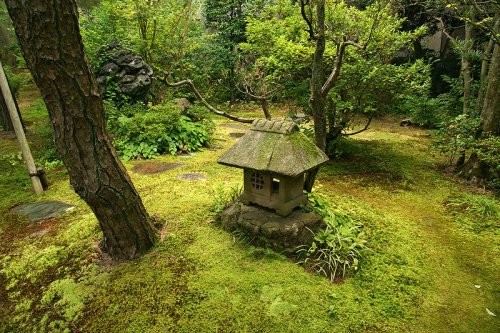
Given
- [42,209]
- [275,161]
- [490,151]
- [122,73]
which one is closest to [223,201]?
[275,161]

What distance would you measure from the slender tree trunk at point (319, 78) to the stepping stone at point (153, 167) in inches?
175

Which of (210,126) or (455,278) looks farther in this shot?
(210,126)

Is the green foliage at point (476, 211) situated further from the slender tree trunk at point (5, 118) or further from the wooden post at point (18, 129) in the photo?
the slender tree trunk at point (5, 118)

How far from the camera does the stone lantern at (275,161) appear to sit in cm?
393

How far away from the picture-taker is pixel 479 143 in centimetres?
619

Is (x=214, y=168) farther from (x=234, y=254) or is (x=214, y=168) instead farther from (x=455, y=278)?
(x=455, y=278)

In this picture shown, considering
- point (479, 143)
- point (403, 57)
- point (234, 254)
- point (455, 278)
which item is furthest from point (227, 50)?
point (455, 278)

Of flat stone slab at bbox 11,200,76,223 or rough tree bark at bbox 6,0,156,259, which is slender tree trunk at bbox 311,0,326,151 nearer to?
rough tree bark at bbox 6,0,156,259

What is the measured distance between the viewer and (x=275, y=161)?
3.95 meters

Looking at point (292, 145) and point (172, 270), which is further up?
point (292, 145)

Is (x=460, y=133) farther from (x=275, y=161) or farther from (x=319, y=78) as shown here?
(x=275, y=161)

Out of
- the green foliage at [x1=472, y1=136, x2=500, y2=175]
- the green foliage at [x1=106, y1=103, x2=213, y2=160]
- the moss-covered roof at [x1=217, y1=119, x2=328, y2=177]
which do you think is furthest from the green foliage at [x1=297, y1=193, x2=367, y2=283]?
the green foliage at [x1=106, y1=103, x2=213, y2=160]

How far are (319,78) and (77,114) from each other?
334 cm

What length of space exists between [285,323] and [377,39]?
7062mm
